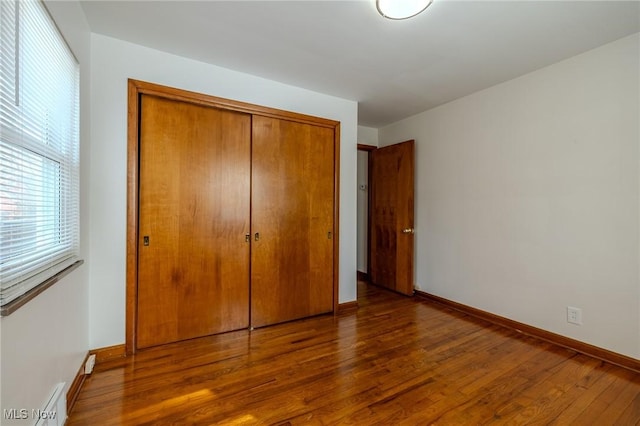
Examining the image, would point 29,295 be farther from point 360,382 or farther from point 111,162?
point 360,382

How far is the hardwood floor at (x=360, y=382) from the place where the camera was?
5.13 feet

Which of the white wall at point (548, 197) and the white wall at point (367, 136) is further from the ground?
the white wall at point (367, 136)

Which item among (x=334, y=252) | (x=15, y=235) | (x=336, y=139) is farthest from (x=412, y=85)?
(x=15, y=235)

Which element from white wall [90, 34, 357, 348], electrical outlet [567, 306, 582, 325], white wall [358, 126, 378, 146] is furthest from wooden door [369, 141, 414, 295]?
white wall [90, 34, 357, 348]

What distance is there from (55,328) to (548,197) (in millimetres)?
3685

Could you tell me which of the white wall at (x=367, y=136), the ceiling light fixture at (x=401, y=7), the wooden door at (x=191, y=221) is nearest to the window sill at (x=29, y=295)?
the wooden door at (x=191, y=221)

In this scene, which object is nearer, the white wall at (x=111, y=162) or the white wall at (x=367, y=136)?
the white wall at (x=111, y=162)

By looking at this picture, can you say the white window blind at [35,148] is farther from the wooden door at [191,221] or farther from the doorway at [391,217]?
the doorway at [391,217]

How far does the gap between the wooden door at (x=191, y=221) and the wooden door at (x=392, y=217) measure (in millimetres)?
2112

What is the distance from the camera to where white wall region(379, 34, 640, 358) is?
2.10 metres

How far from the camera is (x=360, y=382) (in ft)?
6.09

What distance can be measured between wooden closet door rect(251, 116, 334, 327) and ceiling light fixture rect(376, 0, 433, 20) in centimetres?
139

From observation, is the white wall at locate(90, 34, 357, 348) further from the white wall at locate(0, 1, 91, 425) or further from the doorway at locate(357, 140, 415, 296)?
the doorway at locate(357, 140, 415, 296)

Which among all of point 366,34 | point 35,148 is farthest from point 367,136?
point 35,148
